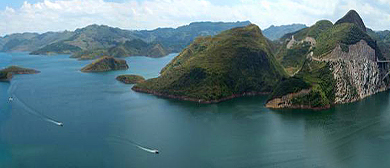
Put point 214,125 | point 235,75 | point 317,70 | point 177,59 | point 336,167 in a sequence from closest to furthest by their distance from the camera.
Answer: point 336,167 → point 214,125 → point 317,70 → point 235,75 → point 177,59

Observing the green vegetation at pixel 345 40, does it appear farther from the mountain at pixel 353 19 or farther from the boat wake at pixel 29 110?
the boat wake at pixel 29 110

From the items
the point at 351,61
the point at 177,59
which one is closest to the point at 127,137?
the point at 351,61

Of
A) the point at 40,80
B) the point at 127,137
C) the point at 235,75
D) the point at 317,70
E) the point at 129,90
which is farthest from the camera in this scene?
the point at 40,80

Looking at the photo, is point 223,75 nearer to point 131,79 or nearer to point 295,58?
point 131,79

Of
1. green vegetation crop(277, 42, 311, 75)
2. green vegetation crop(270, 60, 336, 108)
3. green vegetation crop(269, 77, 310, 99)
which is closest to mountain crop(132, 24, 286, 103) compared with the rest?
green vegetation crop(270, 60, 336, 108)

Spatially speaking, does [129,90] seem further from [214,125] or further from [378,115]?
[378,115]

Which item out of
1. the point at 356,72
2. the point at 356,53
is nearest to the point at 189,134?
the point at 356,72
